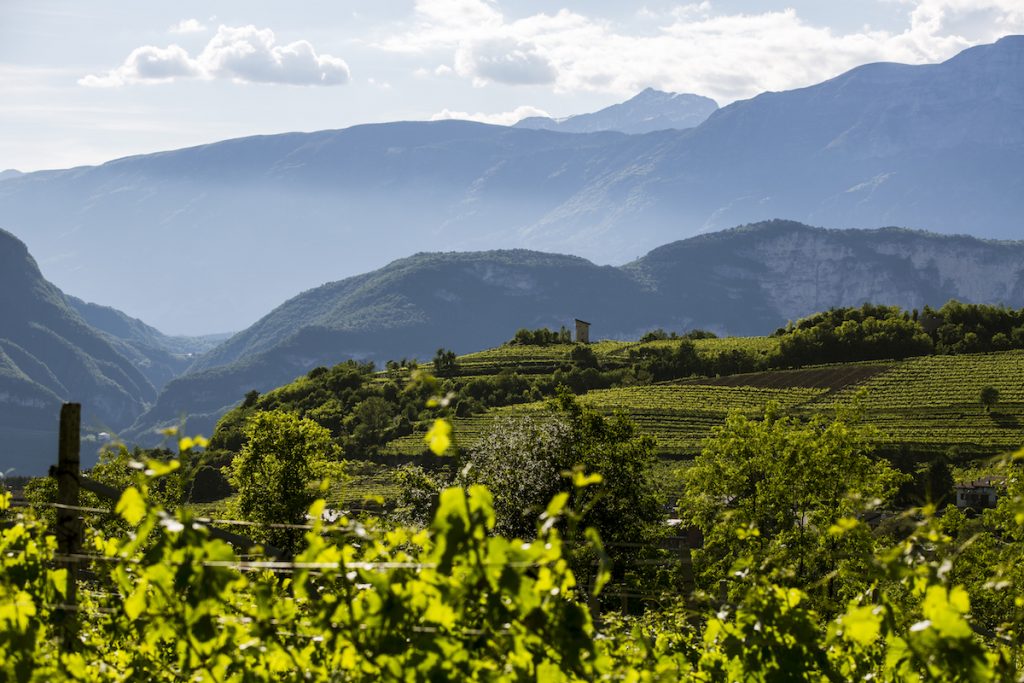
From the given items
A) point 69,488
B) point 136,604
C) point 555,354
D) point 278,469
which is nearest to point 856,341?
point 555,354

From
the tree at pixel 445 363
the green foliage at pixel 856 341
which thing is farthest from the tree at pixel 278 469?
the tree at pixel 445 363

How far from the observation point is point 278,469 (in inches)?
1578

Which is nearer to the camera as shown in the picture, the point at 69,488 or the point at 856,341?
the point at 69,488

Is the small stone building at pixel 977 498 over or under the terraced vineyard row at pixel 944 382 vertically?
under

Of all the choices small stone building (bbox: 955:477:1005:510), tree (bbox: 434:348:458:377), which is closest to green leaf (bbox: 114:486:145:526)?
small stone building (bbox: 955:477:1005:510)

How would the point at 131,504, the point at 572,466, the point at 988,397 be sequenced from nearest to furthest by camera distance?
the point at 131,504 < the point at 572,466 < the point at 988,397

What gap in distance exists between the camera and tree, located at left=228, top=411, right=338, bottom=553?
3816cm

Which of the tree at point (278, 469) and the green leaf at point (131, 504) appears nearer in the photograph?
the green leaf at point (131, 504)

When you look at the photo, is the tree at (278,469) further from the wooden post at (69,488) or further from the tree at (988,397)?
the tree at (988,397)

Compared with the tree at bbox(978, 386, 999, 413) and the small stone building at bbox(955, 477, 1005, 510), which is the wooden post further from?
the tree at bbox(978, 386, 999, 413)

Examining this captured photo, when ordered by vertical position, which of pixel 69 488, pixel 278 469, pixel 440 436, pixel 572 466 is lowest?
pixel 278 469

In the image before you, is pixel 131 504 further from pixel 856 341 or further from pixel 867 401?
pixel 856 341

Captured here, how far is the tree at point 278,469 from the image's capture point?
38156 millimetres

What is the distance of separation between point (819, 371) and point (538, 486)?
8845cm
